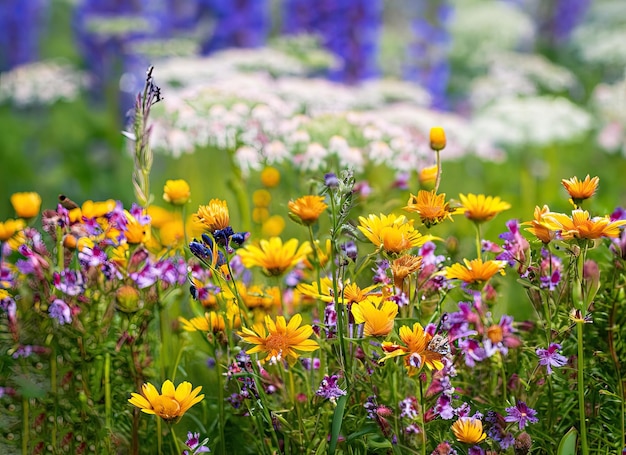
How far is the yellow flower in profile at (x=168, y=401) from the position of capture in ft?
2.33

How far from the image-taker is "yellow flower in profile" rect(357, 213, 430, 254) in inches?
28.7

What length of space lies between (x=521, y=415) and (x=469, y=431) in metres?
0.09

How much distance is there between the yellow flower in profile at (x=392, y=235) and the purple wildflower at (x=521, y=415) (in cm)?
21

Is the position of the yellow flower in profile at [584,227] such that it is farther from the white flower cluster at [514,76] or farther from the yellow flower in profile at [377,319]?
the white flower cluster at [514,76]

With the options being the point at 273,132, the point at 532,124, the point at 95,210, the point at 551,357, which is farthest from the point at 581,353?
the point at 532,124

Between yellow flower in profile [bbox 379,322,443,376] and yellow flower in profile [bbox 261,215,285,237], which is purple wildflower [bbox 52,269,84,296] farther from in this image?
yellow flower in profile [bbox 261,215,285,237]

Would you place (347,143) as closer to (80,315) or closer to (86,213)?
(86,213)

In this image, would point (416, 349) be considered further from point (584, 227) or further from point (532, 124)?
point (532, 124)

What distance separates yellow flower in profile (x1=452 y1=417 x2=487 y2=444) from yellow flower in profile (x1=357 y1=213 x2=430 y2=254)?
182 mm

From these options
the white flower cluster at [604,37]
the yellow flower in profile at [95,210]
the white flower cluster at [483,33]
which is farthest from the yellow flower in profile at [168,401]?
the white flower cluster at [483,33]

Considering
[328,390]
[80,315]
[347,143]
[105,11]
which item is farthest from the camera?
[105,11]

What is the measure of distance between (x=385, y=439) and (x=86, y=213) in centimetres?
51

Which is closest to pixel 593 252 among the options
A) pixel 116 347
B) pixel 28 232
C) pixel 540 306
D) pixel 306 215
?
pixel 540 306

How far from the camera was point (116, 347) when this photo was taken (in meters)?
0.93
